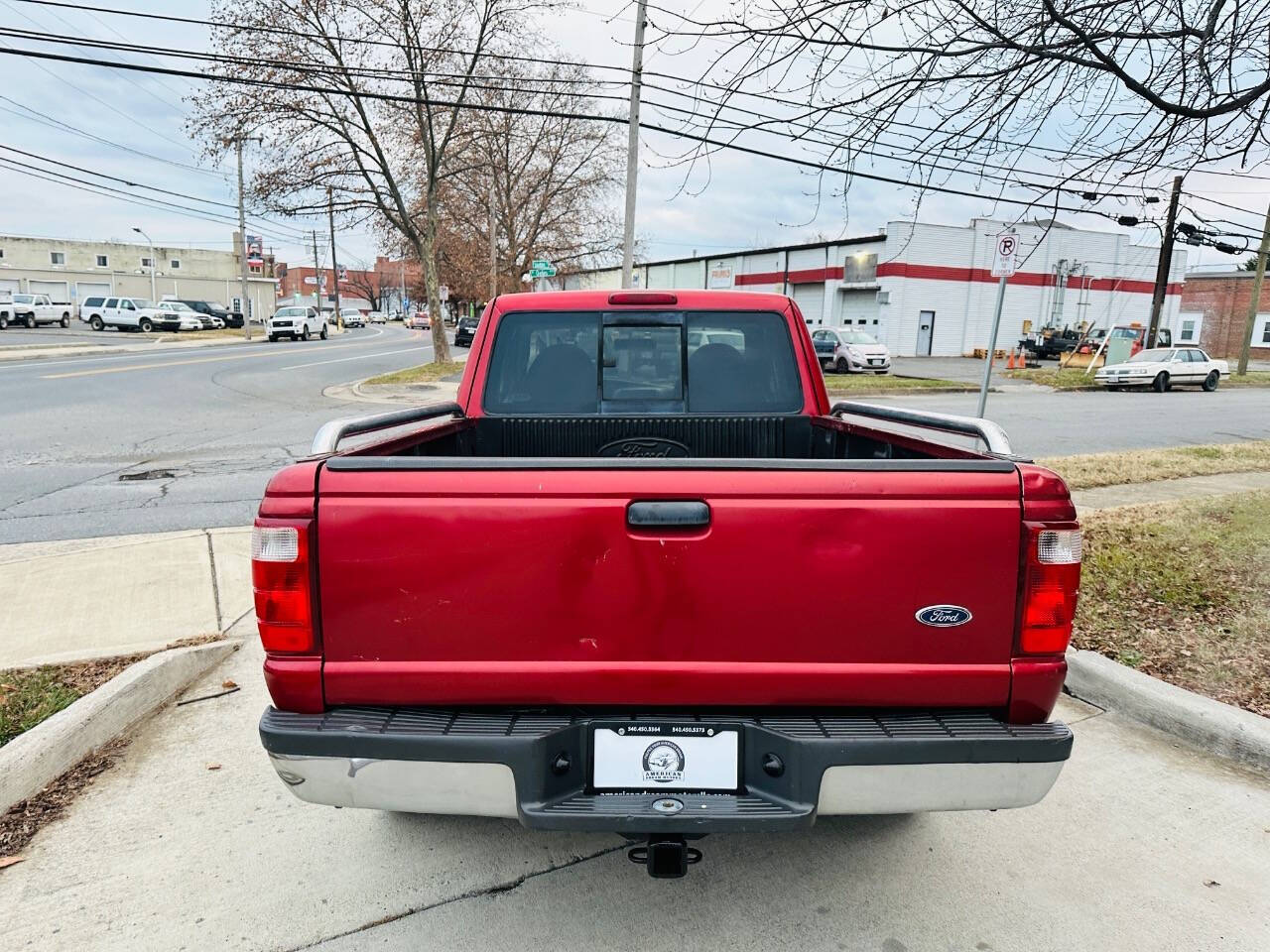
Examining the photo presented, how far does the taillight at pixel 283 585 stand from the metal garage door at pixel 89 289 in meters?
85.5

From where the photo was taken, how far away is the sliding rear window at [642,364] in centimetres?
389

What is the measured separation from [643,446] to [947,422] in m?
1.38

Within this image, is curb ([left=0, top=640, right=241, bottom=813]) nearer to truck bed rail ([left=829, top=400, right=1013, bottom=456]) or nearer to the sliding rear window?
the sliding rear window

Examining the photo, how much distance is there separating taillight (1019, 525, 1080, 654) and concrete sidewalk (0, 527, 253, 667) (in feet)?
13.8

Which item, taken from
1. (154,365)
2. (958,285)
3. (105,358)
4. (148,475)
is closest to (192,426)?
(148,475)

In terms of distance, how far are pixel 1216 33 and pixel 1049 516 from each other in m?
3.80

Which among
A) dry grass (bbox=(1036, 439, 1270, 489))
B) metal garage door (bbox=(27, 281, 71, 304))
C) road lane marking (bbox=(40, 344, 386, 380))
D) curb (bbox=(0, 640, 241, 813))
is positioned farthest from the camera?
metal garage door (bbox=(27, 281, 71, 304))

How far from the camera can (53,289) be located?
230 ft

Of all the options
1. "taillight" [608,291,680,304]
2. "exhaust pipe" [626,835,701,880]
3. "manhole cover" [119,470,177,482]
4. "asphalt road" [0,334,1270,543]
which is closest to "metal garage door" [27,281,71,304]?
"asphalt road" [0,334,1270,543]

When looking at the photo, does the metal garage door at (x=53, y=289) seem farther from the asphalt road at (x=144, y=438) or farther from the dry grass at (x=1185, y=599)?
the dry grass at (x=1185, y=599)

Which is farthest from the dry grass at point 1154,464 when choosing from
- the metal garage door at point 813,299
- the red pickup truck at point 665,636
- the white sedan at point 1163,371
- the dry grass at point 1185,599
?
the metal garage door at point 813,299

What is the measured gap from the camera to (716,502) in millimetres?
2006

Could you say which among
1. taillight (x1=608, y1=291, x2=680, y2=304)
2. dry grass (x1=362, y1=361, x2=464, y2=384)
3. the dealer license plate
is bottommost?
dry grass (x1=362, y1=361, x2=464, y2=384)

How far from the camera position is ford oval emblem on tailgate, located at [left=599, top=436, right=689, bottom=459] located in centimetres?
376
